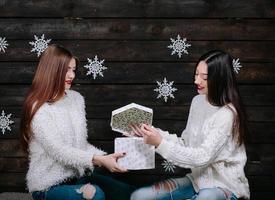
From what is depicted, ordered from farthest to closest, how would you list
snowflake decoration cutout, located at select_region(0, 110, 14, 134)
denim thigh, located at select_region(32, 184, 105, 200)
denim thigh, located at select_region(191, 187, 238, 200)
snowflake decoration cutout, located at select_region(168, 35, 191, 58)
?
snowflake decoration cutout, located at select_region(0, 110, 14, 134) < snowflake decoration cutout, located at select_region(168, 35, 191, 58) < denim thigh, located at select_region(32, 184, 105, 200) < denim thigh, located at select_region(191, 187, 238, 200)

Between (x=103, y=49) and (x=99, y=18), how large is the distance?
0.23 meters

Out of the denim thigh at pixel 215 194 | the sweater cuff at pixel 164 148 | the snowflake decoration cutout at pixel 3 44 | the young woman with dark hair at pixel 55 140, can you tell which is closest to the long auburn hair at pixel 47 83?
the young woman with dark hair at pixel 55 140

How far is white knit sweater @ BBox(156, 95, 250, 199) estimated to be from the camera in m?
2.49

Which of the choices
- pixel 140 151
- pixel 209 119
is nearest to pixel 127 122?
pixel 140 151

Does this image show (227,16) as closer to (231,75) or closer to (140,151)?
(231,75)

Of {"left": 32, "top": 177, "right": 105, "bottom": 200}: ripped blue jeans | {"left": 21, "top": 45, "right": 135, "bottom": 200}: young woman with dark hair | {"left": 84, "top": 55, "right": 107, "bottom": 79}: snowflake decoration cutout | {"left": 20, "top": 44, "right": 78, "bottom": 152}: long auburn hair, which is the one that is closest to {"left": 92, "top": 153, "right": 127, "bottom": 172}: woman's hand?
{"left": 21, "top": 45, "right": 135, "bottom": 200}: young woman with dark hair

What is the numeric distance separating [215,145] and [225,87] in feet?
1.10

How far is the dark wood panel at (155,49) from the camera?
342cm

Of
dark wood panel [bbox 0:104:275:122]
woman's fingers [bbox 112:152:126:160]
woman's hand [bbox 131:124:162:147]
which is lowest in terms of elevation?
woman's fingers [bbox 112:152:126:160]

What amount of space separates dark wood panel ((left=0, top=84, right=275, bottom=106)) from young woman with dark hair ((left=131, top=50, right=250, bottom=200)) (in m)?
0.74

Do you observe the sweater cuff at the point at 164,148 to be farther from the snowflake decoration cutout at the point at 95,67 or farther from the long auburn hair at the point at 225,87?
the snowflake decoration cutout at the point at 95,67

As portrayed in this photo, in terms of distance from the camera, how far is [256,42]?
3.42m

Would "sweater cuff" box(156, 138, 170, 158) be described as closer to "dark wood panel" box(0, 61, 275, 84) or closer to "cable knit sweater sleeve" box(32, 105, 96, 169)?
"cable knit sweater sleeve" box(32, 105, 96, 169)

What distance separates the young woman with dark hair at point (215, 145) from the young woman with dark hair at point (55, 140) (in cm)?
29
